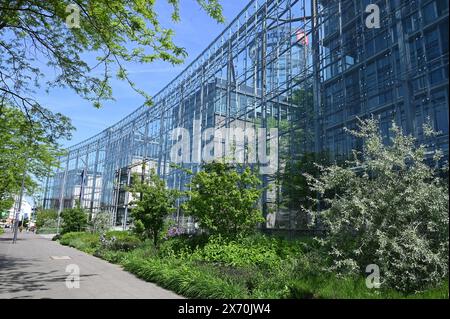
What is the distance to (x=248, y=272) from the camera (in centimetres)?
888

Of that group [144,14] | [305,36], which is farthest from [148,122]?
[144,14]

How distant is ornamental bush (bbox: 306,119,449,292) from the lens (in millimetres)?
6523

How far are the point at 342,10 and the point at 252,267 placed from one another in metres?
11.9

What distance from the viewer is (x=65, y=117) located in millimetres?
12992

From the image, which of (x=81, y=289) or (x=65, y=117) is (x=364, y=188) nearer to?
(x=81, y=289)

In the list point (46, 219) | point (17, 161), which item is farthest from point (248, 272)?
point (46, 219)

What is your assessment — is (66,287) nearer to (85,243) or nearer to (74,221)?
(85,243)

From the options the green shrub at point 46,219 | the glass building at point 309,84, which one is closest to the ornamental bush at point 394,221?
the glass building at point 309,84

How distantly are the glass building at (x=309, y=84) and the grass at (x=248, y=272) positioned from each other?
13.2 feet

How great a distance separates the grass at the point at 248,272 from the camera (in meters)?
6.80

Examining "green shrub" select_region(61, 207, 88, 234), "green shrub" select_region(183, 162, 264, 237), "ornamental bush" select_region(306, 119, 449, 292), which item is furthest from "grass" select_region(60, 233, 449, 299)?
"green shrub" select_region(61, 207, 88, 234)

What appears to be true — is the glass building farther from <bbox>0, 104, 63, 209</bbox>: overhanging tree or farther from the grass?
<bbox>0, 104, 63, 209</bbox>: overhanging tree

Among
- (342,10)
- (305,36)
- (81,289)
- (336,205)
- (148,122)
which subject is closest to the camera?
(336,205)

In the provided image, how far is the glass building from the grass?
4.02 meters
